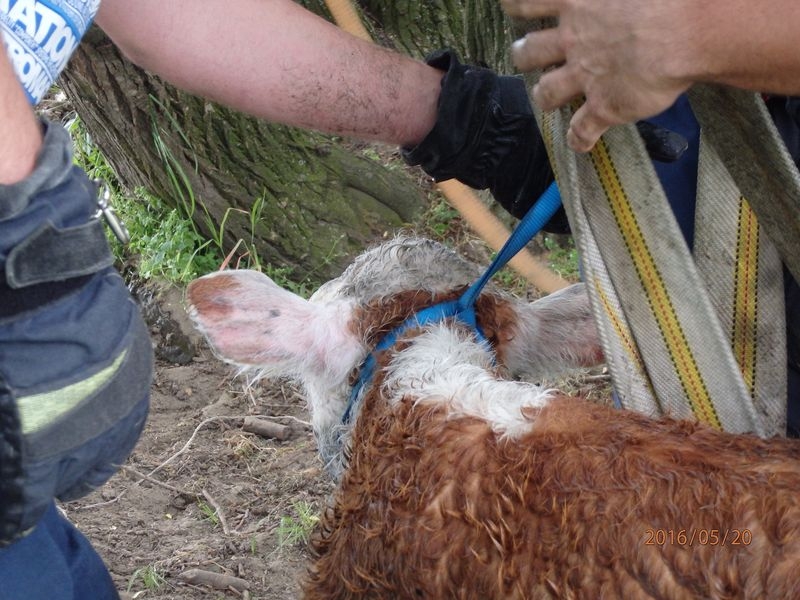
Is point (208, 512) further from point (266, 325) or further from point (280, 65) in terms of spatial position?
point (280, 65)

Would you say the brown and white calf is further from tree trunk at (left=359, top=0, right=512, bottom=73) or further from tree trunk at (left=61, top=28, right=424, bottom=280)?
tree trunk at (left=359, top=0, right=512, bottom=73)

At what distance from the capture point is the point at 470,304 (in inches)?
105

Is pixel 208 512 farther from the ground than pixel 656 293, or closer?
closer

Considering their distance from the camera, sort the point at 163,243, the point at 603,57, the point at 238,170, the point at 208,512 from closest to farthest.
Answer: the point at 603,57 < the point at 208,512 < the point at 238,170 < the point at 163,243

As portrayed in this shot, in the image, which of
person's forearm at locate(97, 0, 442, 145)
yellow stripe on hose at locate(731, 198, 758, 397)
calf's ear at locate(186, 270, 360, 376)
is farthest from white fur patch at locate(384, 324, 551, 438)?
person's forearm at locate(97, 0, 442, 145)

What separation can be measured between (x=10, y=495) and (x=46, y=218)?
47cm

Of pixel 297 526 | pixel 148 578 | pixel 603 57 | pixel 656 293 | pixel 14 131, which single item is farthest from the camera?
pixel 297 526

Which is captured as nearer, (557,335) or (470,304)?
(470,304)

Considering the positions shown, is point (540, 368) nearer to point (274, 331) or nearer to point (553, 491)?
point (274, 331)

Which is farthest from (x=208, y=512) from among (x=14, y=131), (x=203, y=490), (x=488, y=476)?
(x=14, y=131)

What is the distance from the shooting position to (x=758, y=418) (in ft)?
7.53

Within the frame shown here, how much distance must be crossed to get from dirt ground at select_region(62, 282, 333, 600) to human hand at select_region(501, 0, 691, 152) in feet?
6.46
